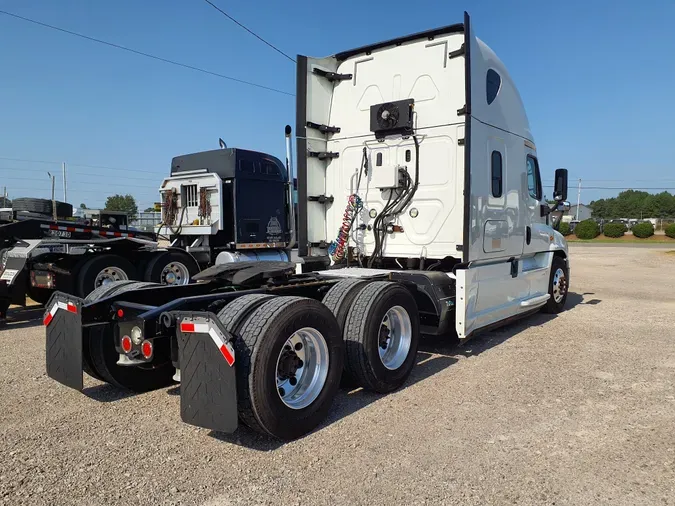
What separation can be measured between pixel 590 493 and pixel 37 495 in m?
3.13

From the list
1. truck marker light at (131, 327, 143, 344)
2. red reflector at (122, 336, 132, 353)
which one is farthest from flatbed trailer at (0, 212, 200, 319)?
truck marker light at (131, 327, 143, 344)

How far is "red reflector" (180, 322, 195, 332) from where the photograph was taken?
136 inches

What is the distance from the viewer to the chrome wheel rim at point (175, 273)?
9941mm

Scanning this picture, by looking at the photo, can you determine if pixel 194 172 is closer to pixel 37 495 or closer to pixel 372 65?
pixel 372 65

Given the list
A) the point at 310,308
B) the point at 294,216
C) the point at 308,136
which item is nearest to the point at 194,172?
the point at 294,216

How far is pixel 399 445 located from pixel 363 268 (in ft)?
10.3

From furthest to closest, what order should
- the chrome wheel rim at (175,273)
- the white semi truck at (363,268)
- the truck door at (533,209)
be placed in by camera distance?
the chrome wheel rim at (175,273), the truck door at (533,209), the white semi truck at (363,268)

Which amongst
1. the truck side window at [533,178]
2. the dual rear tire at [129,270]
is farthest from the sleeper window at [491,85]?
the dual rear tire at [129,270]

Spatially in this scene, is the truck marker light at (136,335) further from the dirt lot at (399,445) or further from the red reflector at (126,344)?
the dirt lot at (399,445)

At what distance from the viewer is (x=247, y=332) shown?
3578 millimetres

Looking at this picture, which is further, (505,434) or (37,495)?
(505,434)

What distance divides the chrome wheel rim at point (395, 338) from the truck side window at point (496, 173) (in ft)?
7.60

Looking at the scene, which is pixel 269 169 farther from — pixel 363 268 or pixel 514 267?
pixel 514 267

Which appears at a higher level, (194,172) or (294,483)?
(194,172)
